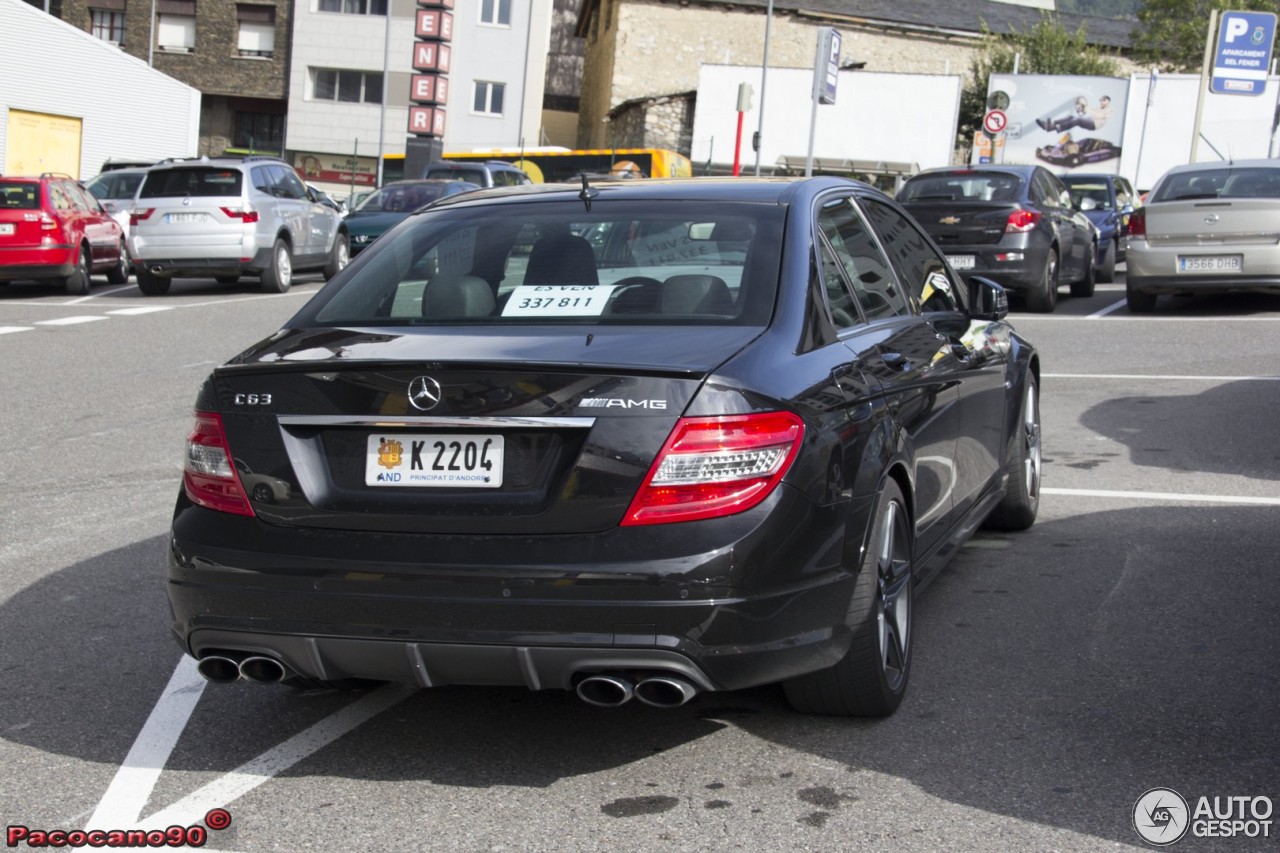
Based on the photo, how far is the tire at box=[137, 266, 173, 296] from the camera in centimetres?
2066

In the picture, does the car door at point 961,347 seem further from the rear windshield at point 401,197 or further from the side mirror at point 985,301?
the rear windshield at point 401,197

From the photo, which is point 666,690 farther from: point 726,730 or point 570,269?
point 570,269

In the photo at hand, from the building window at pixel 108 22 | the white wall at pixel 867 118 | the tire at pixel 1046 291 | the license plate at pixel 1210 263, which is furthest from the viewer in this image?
the building window at pixel 108 22

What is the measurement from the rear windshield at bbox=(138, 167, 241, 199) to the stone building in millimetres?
39188

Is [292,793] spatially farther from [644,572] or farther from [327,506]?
[644,572]

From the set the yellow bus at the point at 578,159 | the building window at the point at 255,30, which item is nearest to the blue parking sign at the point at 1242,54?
the yellow bus at the point at 578,159

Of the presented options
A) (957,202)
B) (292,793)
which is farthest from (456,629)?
(957,202)

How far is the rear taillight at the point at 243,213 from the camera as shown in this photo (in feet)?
67.4

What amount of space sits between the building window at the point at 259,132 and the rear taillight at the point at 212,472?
66.9 metres

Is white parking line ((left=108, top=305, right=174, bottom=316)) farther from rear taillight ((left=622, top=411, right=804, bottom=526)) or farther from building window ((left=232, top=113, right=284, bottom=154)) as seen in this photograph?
building window ((left=232, top=113, right=284, bottom=154))

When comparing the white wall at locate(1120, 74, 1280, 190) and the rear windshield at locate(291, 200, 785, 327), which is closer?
the rear windshield at locate(291, 200, 785, 327)

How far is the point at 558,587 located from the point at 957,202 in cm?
1410

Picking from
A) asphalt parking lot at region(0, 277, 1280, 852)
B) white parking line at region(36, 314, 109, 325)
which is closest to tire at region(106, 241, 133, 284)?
white parking line at region(36, 314, 109, 325)

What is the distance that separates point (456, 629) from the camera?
12.4ft
